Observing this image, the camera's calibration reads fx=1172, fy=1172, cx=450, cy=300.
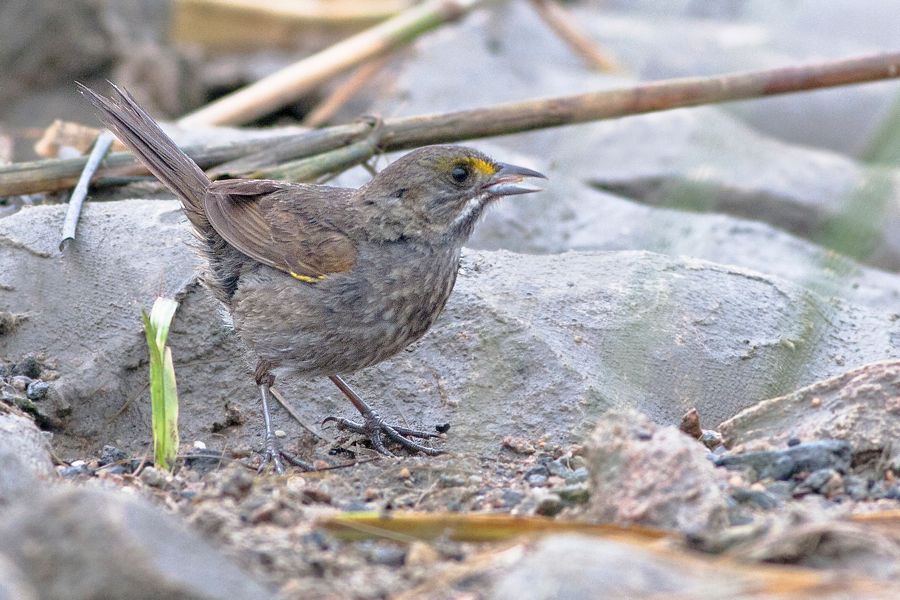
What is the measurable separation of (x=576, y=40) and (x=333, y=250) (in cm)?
628

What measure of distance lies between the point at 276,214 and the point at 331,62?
3208 millimetres

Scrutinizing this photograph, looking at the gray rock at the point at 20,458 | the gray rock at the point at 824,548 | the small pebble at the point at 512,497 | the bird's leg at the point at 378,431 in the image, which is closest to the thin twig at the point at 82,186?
the gray rock at the point at 20,458

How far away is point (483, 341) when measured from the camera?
4.61m

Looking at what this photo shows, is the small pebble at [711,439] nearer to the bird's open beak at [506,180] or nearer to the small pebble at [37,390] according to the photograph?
the bird's open beak at [506,180]

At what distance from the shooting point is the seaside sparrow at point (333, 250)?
14.4 ft

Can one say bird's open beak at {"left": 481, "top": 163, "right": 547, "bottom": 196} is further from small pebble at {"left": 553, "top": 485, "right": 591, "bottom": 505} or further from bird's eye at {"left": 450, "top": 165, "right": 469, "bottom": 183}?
small pebble at {"left": 553, "top": 485, "right": 591, "bottom": 505}

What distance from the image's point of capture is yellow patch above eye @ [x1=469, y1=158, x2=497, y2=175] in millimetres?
4594

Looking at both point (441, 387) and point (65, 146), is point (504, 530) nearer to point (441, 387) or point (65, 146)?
point (441, 387)

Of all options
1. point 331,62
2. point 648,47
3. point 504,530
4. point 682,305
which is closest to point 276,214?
point 682,305

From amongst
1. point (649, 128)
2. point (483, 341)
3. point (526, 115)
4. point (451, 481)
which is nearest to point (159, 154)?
point (483, 341)

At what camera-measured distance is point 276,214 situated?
186 inches

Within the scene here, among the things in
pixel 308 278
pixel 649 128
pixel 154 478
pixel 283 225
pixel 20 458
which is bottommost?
pixel 154 478

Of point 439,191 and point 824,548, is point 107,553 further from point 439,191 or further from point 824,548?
point 439,191

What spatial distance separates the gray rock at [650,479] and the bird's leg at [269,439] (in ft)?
4.88
